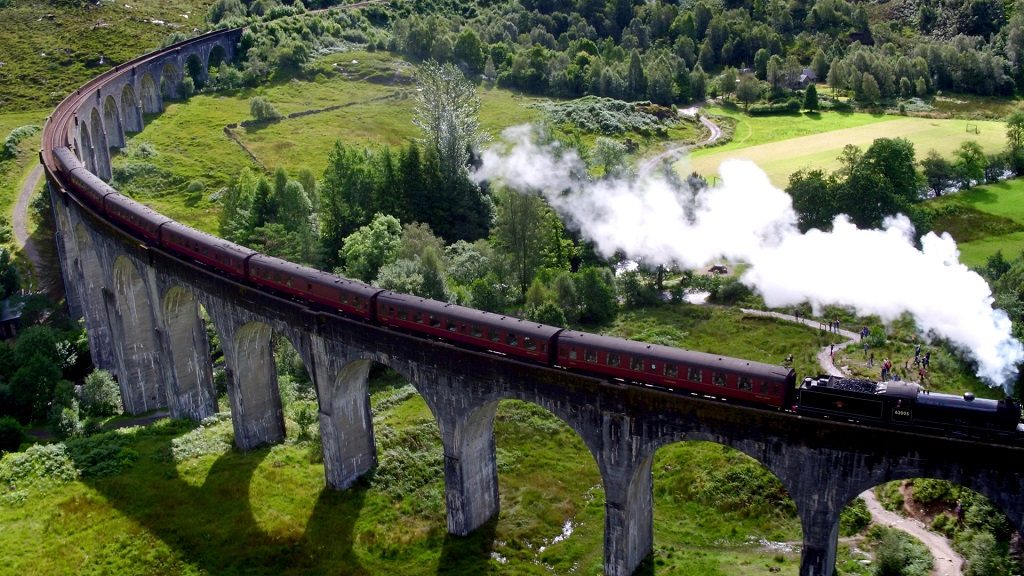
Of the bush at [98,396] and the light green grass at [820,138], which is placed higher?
the light green grass at [820,138]

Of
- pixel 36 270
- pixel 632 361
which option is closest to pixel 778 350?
pixel 632 361

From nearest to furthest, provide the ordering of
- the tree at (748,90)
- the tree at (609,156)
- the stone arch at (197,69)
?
1. the tree at (609,156)
2. the tree at (748,90)
3. the stone arch at (197,69)

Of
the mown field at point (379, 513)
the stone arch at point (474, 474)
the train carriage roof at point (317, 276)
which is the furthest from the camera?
the train carriage roof at point (317, 276)

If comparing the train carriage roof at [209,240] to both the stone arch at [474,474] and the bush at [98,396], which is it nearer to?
the bush at [98,396]

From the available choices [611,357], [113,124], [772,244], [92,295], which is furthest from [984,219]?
[113,124]

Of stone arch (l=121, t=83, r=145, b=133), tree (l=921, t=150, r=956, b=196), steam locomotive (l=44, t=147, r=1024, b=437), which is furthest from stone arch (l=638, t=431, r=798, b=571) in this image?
stone arch (l=121, t=83, r=145, b=133)

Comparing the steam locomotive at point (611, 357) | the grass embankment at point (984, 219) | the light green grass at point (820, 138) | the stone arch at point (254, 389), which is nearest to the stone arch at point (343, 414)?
the steam locomotive at point (611, 357)
